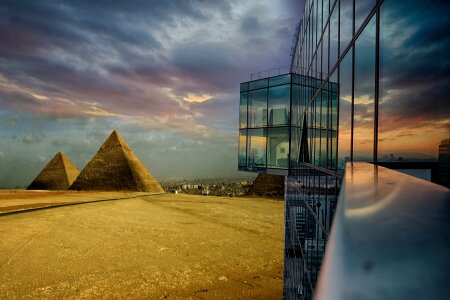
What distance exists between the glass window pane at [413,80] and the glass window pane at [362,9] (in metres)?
0.61

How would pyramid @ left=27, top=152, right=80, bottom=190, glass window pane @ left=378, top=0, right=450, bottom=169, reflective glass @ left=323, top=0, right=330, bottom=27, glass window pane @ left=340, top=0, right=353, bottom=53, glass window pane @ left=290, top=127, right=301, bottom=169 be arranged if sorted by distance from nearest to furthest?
glass window pane @ left=378, top=0, right=450, bottom=169 < glass window pane @ left=340, top=0, right=353, bottom=53 < reflective glass @ left=323, top=0, right=330, bottom=27 < glass window pane @ left=290, top=127, right=301, bottom=169 < pyramid @ left=27, top=152, right=80, bottom=190

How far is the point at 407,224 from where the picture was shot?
0.79 m

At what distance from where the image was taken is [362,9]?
429cm

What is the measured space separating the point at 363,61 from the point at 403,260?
405 centimetres

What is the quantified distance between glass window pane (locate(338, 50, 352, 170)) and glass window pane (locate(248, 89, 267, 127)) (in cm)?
1164

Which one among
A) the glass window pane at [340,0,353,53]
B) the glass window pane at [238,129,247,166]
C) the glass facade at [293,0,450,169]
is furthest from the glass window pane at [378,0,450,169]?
the glass window pane at [238,129,247,166]

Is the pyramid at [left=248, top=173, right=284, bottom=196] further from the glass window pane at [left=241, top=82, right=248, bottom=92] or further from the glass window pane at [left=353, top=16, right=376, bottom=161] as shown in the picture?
the glass window pane at [left=353, top=16, right=376, bottom=161]

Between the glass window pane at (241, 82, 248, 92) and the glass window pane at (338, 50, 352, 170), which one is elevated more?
the glass window pane at (241, 82, 248, 92)

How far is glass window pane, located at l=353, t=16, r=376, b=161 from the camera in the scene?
148 inches

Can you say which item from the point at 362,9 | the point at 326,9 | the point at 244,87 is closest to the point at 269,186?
the point at 244,87

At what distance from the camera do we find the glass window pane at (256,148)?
1681cm

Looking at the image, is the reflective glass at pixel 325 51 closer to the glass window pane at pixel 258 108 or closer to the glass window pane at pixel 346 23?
the glass window pane at pixel 346 23

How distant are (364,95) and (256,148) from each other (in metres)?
13.3

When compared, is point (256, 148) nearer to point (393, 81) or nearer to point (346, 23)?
point (346, 23)
